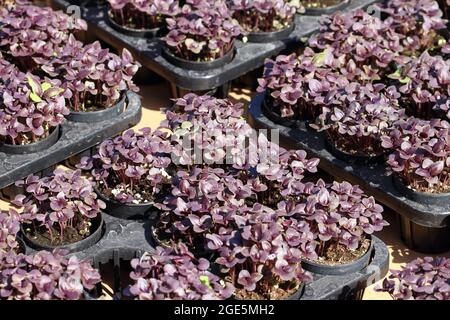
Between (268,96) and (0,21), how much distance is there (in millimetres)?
1774

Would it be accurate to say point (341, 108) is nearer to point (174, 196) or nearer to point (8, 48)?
point (174, 196)

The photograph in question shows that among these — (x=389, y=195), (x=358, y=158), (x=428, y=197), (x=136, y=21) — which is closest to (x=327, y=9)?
(x=136, y=21)

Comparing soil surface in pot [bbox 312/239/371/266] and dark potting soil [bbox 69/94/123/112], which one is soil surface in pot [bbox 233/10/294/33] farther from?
soil surface in pot [bbox 312/239/371/266]

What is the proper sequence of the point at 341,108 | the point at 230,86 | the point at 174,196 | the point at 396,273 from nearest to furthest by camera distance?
the point at 396,273 → the point at 174,196 → the point at 341,108 → the point at 230,86

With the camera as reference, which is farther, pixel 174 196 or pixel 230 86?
pixel 230 86

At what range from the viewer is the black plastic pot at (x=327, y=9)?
23.6 ft

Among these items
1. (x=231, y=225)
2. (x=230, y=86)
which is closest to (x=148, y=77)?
(x=230, y=86)

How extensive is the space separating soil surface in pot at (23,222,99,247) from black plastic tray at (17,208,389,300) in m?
0.07

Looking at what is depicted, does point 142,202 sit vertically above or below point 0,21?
below

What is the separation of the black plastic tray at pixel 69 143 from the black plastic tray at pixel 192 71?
1.17 ft

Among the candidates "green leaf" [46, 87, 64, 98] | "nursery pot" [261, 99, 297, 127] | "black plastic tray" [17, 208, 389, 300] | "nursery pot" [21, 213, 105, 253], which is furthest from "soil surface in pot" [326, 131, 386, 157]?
"green leaf" [46, 87, 64, 98]

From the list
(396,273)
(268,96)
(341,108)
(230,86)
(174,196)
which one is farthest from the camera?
(230,86)

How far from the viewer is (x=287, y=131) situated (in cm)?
597

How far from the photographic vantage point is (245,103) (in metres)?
6.85
